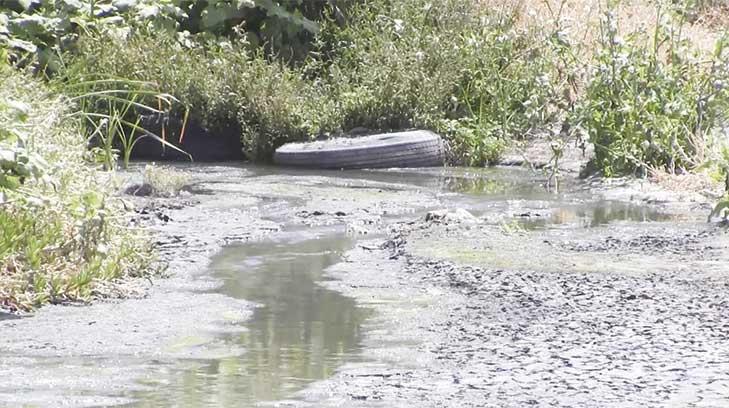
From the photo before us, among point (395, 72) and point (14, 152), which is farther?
point (395, 72)

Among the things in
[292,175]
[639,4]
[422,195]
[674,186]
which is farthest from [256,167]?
[639,4]

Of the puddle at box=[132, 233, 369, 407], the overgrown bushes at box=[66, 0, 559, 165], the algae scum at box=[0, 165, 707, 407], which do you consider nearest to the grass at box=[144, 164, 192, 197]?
the algae scum at box=[0, 165, 707, 407]

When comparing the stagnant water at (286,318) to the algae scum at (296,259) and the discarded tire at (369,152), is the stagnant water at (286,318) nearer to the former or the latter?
the algae scum at (296,259)

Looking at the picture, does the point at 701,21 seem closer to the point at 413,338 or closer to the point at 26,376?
the point at 413,338

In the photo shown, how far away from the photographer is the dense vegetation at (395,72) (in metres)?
13.8

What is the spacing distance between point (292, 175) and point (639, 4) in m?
7.37

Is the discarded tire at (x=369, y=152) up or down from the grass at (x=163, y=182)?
up

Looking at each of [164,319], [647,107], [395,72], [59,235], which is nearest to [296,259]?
[59,235]

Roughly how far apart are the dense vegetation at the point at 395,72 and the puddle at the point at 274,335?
3.44 metres

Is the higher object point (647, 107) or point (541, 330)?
point (647, 107)

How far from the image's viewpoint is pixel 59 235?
25.3 ft

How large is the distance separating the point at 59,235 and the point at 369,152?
7776 millimetres

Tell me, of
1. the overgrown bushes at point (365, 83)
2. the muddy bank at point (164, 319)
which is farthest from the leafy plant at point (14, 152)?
the overgrown bushes at point (365, 83)

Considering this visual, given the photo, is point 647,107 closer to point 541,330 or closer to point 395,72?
point 395,72
